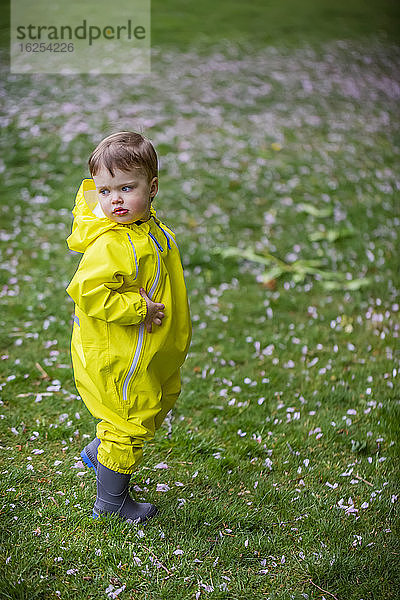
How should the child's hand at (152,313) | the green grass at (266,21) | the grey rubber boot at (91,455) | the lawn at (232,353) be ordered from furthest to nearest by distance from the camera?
the green grass at (266,21), the grey rubber boot at (91,455), the lawn at (232,353), the child's hand at (152,313)

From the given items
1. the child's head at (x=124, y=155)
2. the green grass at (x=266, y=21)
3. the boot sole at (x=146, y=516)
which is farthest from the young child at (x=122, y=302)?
the green grass at (x=266, y=21)

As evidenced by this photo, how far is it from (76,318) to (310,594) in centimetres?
178

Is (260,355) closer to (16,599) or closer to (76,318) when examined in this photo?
(76,318)

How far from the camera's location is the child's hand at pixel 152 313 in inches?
114

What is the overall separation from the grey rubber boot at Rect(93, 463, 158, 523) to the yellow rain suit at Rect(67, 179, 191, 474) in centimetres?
8

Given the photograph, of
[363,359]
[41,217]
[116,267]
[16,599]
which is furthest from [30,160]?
[16,599]

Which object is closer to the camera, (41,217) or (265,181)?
(41,217)

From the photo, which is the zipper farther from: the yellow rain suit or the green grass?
the green grass

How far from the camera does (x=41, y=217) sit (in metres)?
6.99

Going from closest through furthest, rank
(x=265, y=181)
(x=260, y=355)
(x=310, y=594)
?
(x=310, y=594), (x=260, y=355), (x=265, y=181)

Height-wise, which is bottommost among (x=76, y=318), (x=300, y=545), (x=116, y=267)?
(x=300, y=545)

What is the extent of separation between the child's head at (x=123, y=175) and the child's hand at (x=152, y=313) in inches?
15.0

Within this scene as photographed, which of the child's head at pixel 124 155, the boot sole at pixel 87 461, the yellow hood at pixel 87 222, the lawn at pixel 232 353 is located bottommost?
the lawn at pixel 232 353

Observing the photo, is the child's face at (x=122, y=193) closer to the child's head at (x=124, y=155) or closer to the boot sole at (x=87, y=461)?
the child's head at (x=124, y=155)
